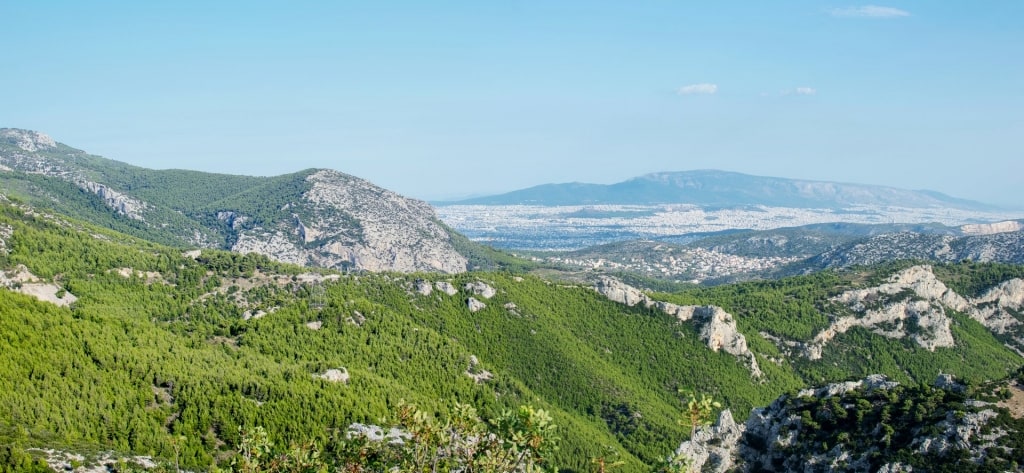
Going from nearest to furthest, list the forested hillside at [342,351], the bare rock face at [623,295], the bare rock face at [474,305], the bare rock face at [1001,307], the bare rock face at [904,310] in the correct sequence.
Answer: the forested hillside at [342,351]
the bare rock face at [474,305]
the bare rock face at [904,310]
the bare rock face at [623,295]
the bare rock face at [1001,307]

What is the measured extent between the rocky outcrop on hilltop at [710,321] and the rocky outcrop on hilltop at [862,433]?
49231 millimetres

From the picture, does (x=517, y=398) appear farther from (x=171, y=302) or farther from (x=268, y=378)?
(x=171, y=302)

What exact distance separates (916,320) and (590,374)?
7376 centimetres

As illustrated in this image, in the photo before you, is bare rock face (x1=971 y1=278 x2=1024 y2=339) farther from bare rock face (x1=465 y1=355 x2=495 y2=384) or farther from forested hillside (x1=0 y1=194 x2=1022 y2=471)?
bare rock face (x1=465 y1=355 x2=495 y2=384)

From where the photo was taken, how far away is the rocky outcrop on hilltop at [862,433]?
62.5 metres

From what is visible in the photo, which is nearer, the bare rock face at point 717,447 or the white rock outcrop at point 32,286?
the bare rock face at point 717,447

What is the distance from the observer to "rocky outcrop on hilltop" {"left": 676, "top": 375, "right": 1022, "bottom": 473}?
62531mm

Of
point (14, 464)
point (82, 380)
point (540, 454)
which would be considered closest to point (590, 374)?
point (82, 380)

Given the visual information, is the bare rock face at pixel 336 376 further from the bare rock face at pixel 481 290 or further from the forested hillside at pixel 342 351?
the bare rock face at pixel 481 290

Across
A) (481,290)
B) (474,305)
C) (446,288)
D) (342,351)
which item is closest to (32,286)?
(342,351)

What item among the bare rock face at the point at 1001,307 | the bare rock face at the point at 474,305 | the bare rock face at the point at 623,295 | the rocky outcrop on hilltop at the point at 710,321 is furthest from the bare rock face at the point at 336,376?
the bare rock face at the point at 1001,307

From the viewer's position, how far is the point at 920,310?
148000 millimetres

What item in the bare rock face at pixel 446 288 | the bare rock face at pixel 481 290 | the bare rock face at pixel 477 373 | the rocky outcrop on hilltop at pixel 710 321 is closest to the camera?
the bare rock face at pixel 477 373

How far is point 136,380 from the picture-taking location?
73812 mm
